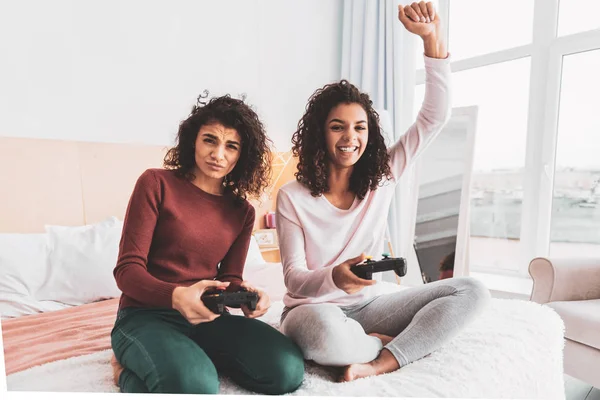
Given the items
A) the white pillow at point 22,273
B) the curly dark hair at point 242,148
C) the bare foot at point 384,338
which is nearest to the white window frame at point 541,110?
the bare foot at point 384,338

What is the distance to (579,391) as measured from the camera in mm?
1303

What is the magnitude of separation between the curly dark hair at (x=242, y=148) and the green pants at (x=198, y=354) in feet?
0.88

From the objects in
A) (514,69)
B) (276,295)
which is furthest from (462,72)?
(276,295)

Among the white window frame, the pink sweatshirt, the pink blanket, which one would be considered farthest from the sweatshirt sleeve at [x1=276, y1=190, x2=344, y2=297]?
the white window frame

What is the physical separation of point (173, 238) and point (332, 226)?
0.32 meters

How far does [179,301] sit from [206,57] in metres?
0.84

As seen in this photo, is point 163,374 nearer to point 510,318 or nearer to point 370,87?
point 510,318

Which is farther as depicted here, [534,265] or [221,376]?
[534,265]

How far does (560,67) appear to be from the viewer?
4.29 ft

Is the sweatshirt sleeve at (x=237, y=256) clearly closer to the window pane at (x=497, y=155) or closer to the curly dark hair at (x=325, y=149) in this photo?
the curly dark hair at (x=325, y=149)

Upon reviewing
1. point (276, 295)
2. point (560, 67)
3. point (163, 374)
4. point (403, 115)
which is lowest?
point (276, 295)

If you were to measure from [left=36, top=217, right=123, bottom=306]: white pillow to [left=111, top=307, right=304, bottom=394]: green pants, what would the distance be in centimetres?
49

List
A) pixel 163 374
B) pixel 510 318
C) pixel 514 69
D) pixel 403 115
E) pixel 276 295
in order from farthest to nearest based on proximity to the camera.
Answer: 1. pixel 403 115
2. pixel 514 69
3. pixel 276 295
4. pixel 510 318
5. pixel 163 374

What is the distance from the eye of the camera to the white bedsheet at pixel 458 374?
65cm
